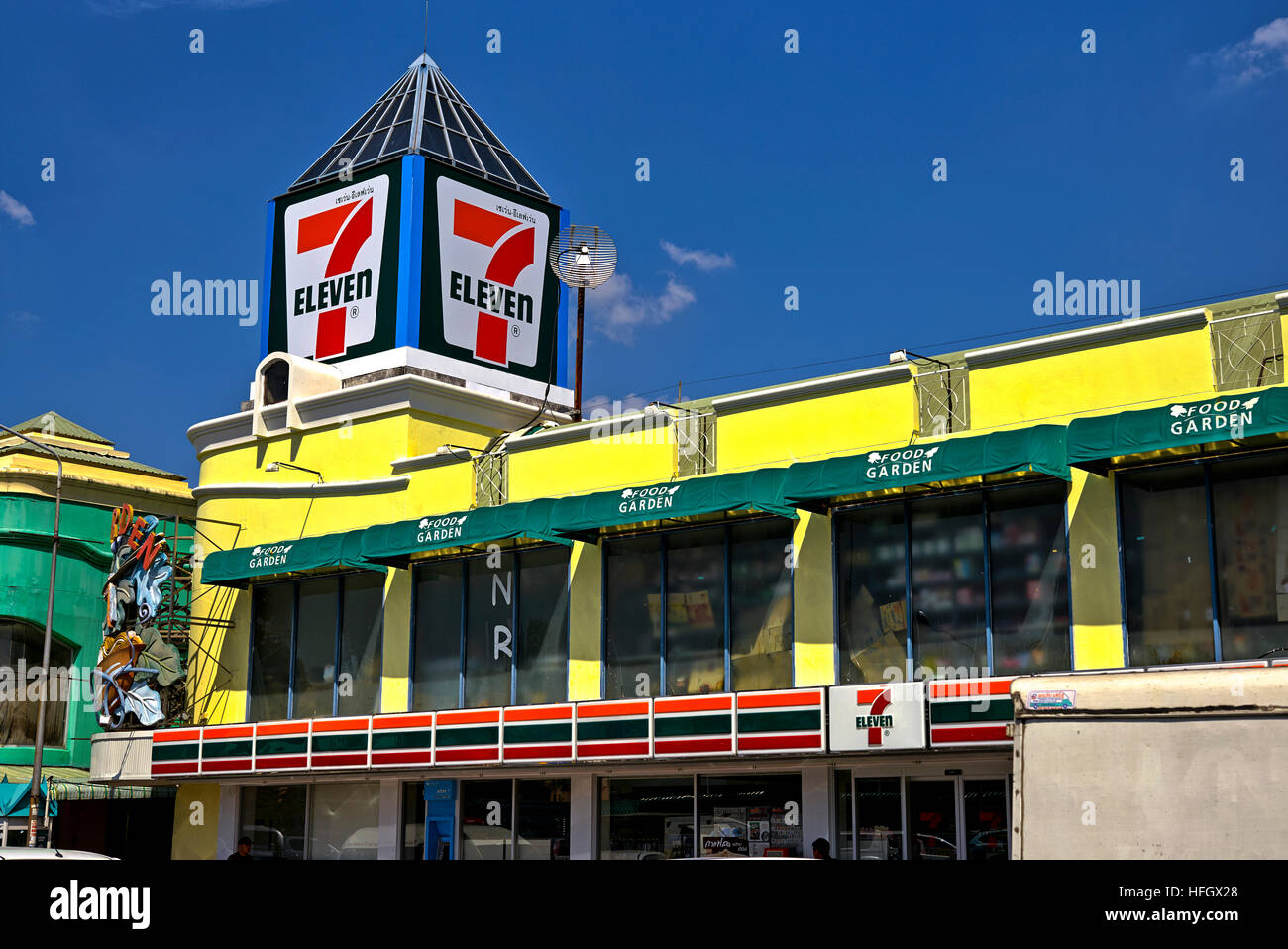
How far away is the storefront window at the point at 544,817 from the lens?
2414 centimetres

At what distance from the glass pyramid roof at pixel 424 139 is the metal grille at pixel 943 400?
17.9 metres

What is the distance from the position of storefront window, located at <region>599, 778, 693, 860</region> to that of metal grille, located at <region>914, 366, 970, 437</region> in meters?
6.84

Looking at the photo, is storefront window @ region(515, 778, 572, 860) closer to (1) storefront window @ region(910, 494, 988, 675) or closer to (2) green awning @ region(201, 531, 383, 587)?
(2) green awning @ region(201, 531, 383, 587)

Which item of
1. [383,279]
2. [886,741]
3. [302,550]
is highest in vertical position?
[383,279]

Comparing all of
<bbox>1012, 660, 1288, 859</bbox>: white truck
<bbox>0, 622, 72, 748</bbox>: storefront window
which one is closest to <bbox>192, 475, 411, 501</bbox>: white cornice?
<bbox>0, 622, 72, 748</bbox>: storefront window

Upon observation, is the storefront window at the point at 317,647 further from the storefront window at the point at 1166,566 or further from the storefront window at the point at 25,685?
the storefront window at the point at 1166,566

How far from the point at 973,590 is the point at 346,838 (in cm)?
1336

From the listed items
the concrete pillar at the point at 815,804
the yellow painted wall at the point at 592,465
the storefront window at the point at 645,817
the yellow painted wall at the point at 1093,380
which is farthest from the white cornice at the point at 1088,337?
the storefront window at the point at 645,817

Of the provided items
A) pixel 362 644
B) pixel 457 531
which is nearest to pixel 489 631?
pixel 457 531

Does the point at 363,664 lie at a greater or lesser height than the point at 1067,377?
lesser

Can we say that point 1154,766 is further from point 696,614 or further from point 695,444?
point 695,444

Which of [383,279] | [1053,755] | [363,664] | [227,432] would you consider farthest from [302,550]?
[1053,755]

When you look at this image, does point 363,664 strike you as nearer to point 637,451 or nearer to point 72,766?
point 637,451

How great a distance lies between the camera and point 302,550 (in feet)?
89.2
